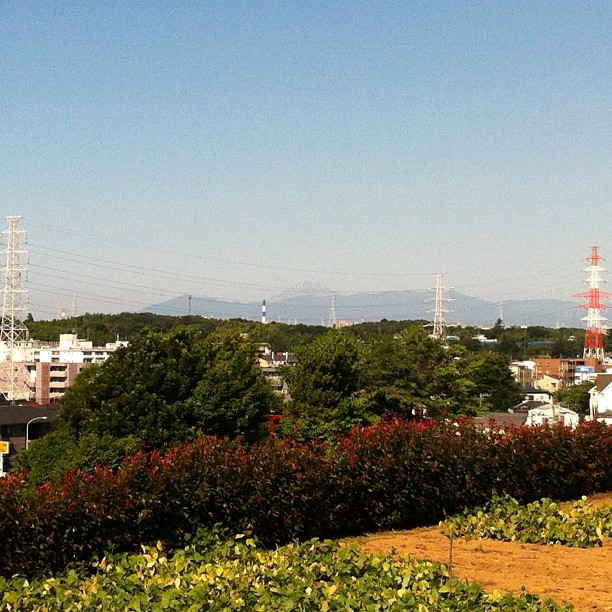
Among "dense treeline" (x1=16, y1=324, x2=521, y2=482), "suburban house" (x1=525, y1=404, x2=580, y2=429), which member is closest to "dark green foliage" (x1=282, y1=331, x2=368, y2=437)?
"dense treeline" (x1=16, y1=324, x2=521, y2=482)

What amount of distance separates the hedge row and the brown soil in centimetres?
91

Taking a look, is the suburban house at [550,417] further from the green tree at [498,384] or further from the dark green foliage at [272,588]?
the green tree at [498,384]

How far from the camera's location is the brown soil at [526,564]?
9.38 m

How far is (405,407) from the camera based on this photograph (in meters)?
50.1

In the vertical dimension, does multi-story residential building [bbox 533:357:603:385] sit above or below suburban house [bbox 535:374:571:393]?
above

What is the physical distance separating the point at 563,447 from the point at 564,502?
1038 mm

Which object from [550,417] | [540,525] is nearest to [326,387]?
[550,417]

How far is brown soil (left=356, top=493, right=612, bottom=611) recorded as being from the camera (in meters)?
9.38

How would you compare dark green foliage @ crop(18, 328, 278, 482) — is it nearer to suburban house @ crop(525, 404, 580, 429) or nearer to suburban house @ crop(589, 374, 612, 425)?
suburban house @ crop(525, 404, 580, 429)

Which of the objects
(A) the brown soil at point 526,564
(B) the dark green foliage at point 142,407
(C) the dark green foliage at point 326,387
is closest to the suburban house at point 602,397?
(C) the dark green foliage at point 326,387

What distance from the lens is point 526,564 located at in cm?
1095

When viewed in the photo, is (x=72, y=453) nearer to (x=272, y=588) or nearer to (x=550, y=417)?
(x=272, y=588)

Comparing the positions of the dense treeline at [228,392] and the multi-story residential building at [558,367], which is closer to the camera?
the dense treeline at [228,392]

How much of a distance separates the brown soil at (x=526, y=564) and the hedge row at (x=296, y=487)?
0.91m
